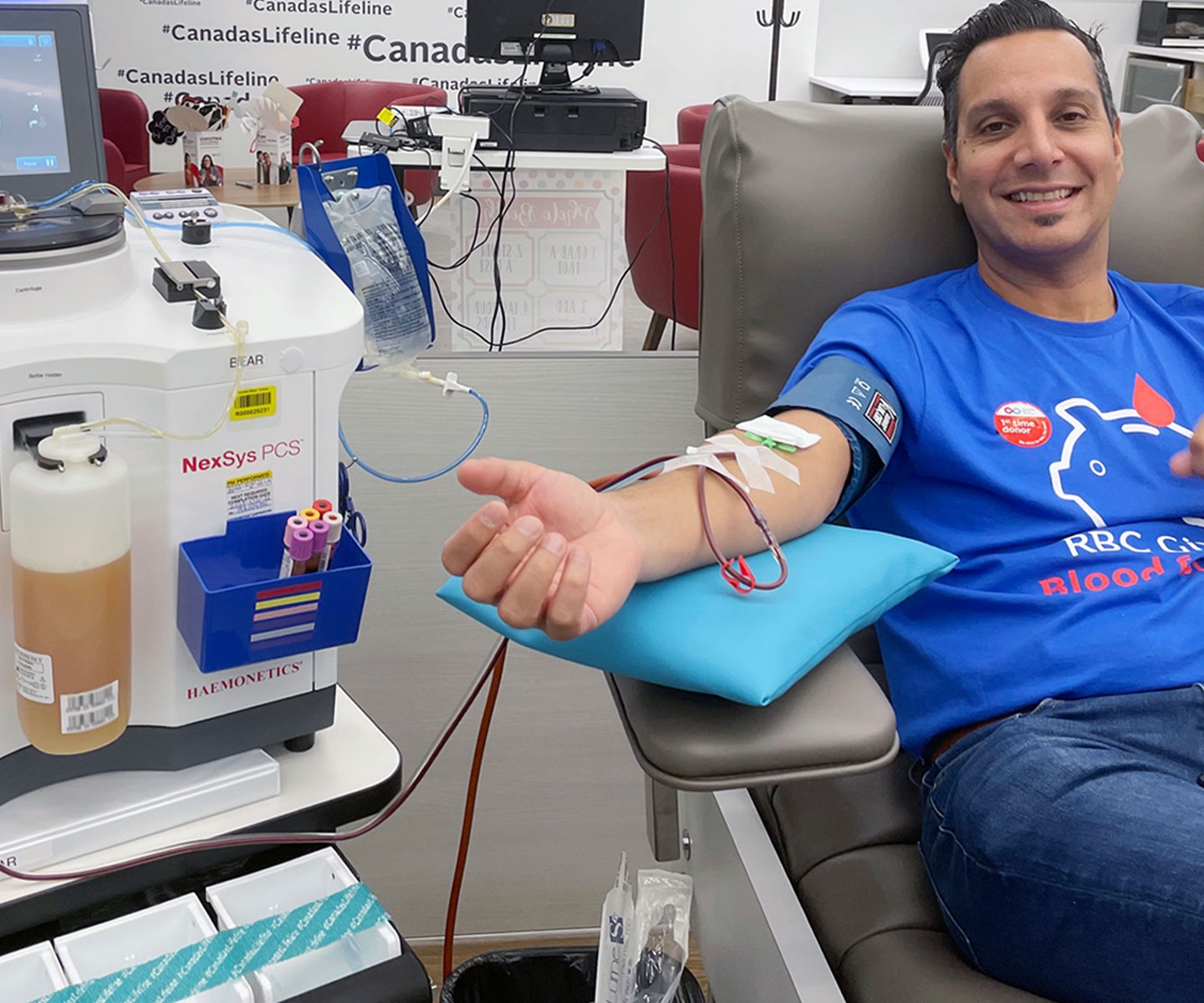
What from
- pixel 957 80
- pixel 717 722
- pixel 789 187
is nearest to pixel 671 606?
pixel 717 722

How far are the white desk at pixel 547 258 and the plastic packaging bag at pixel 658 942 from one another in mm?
1840

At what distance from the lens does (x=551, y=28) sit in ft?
9.27

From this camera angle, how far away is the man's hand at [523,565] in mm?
845

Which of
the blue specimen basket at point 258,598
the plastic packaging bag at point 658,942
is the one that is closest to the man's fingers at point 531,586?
the blue specimen basket at point 258,598

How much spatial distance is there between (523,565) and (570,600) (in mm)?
40

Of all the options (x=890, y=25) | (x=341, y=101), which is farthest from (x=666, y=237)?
(x=890, y=25)

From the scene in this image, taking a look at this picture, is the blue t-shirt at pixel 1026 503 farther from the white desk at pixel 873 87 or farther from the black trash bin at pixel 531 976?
the white desk at pixel 873 87

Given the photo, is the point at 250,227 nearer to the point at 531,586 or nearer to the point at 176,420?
the point at 176,420

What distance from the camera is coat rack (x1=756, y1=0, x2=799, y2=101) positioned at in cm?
619

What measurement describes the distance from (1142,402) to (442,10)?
17.2 ft

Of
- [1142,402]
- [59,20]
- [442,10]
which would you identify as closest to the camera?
[59,20]

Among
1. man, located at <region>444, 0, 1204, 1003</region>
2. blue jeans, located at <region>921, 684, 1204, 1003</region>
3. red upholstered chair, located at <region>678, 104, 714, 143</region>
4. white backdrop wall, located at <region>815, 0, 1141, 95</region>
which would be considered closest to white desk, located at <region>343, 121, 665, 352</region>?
red upholstered chair, located at <region>678, 104, 714, 143</region>

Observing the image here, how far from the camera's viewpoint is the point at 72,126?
1.05 m

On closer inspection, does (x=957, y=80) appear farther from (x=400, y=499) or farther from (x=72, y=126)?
(x=72, y=126)
